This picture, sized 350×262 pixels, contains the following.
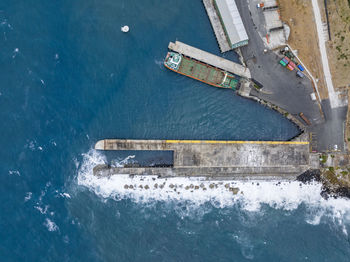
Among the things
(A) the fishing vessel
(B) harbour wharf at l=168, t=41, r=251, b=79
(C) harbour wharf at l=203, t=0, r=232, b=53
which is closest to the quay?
(A) the fishing vessel

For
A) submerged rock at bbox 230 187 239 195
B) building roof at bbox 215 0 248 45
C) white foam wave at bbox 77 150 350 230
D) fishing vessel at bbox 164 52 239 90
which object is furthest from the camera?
fishing vessel at bbox 164 52 239 90

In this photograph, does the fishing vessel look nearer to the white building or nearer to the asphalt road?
the asphalt road

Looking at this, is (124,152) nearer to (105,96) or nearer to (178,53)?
(105,96)

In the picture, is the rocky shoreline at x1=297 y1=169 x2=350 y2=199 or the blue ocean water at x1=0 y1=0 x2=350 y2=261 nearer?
the blue ocean water at x1=0 y1=0 x2=350 y2=261

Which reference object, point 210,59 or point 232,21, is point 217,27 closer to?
point 232,21

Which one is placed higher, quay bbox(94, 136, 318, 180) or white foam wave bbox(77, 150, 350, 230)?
quay bbox(94, 136, 318, 180)

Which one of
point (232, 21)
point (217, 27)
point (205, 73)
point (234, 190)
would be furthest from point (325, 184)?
point (217, 27)

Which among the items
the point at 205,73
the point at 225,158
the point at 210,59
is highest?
the point at 210,59
